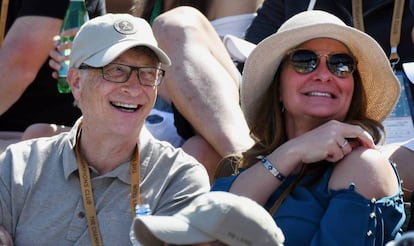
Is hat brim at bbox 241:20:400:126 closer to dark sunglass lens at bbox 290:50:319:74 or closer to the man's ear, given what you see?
dark sunglass lens at bbox 290:50:319:74

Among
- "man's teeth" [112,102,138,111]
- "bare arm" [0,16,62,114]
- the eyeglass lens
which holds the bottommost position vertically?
"bare arm" [0,16,62,114]

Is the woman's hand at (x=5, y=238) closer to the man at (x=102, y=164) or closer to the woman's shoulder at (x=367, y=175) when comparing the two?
the man at (x=102, y=164)

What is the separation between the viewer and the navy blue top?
159 inches

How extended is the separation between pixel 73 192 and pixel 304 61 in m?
1.11

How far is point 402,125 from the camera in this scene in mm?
5293

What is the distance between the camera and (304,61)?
15.0ft

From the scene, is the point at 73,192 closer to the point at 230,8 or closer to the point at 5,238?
the point at 5,238

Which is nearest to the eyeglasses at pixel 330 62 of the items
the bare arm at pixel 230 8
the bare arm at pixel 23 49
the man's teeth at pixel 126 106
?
the man's teeth at pixel 126 106

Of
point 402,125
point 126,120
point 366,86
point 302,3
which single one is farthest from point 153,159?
point 302,3

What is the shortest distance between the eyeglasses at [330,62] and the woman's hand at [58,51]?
146cm

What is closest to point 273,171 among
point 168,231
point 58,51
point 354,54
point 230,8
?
point 354,54

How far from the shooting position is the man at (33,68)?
5.79m

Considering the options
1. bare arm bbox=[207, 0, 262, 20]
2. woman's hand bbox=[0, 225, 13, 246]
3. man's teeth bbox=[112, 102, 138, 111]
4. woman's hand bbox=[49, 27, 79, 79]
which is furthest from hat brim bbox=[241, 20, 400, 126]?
bare arm bbox=[207, 0, 262, 20]

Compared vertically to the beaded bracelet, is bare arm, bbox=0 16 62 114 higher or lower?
lower
